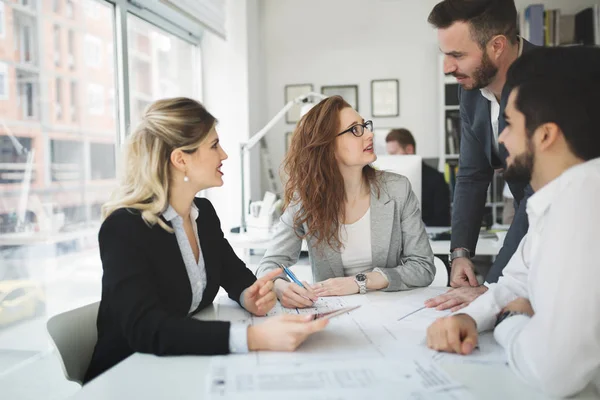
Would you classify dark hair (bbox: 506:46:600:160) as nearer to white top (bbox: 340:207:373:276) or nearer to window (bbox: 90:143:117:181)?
white top (bbox: 340:207:373:276)

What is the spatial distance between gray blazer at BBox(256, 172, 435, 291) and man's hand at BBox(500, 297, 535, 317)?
2.02ft

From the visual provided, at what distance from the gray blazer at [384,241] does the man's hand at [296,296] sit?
285 mm

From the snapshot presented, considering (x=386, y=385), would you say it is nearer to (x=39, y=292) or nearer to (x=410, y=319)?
(x=410, y=319)

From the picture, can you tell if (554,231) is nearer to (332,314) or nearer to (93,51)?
(332,314)

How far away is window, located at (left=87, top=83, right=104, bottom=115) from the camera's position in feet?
9.97

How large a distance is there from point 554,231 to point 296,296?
2.44 ft

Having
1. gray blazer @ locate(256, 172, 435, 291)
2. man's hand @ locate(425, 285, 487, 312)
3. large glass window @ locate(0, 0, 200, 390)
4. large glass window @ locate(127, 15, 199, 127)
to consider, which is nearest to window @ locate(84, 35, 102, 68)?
large glass window @ locate(0, 0, 200, 390)

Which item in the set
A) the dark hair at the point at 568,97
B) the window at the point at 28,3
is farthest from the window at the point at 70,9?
the dark hair at the point at 568,97

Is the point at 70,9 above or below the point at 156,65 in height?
above

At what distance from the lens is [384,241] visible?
5.85 ft

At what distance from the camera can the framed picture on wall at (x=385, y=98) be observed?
16.2 feet

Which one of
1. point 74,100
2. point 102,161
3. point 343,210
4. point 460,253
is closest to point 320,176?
point 343,210

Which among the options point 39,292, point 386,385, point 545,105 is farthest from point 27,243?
point 545,105

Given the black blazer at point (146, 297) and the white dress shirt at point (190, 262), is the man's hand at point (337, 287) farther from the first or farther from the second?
the white dress shirt at point (190, 262)
